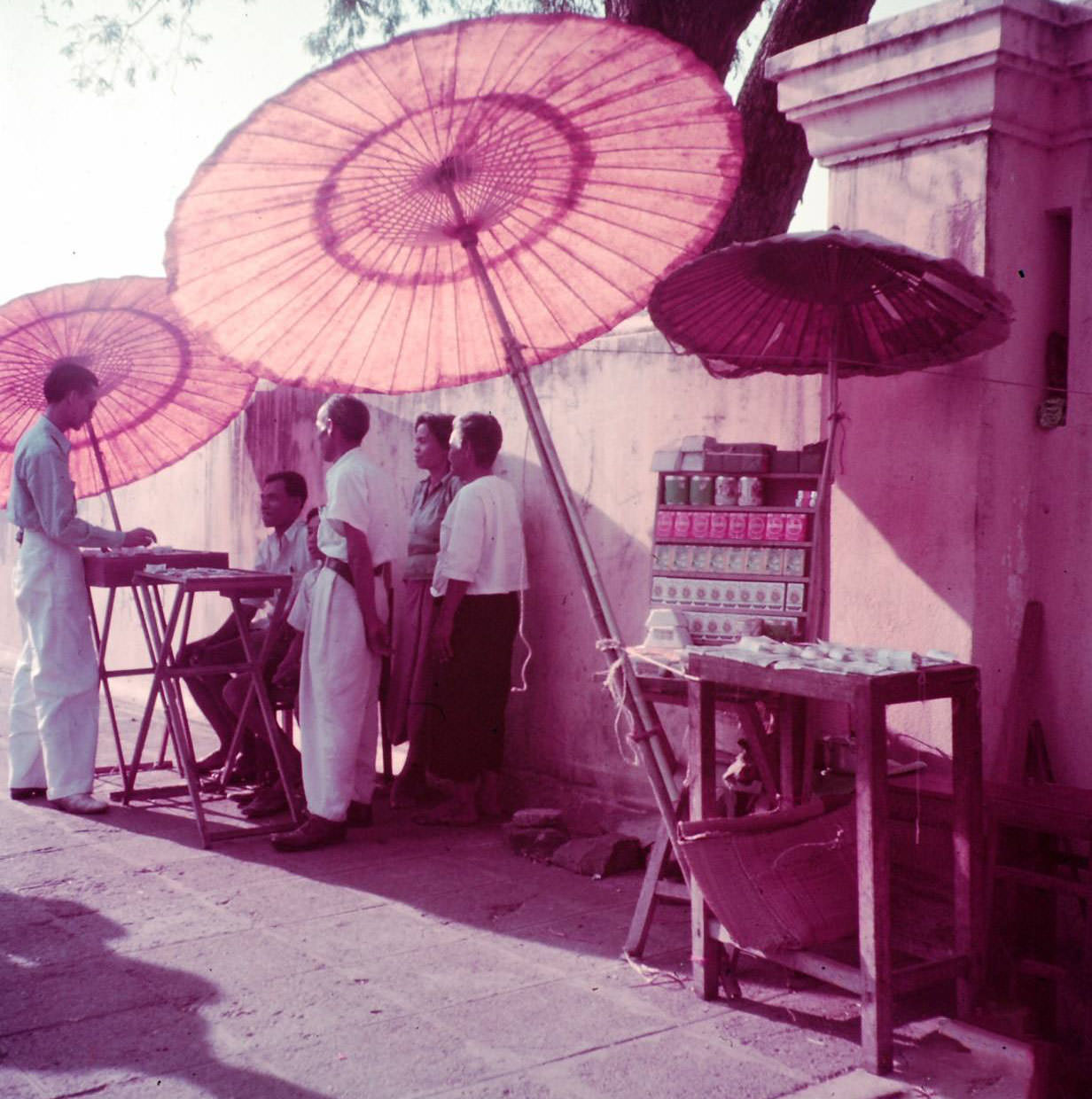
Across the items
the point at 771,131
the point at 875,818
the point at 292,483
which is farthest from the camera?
the point at 771,131

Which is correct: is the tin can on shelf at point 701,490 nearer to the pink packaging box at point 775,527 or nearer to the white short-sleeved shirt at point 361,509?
the pink packaging box at point 775,527

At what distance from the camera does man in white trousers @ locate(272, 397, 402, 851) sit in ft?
17.7

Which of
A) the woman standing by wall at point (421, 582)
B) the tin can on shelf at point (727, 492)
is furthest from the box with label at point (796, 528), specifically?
the woman standing by wall at point (421, 582)

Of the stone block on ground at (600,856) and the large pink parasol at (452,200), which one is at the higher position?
the large pink parasol at (452,200)

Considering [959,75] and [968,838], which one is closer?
[968,838]

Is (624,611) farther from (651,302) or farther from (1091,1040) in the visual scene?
(1091,1040)

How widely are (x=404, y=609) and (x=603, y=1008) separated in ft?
10.7

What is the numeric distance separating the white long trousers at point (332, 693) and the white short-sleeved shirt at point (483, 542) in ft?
1.65

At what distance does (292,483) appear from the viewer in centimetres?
674

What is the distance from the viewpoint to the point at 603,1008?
3.64 meters

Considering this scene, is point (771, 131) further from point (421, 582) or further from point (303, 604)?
point (303, 604)

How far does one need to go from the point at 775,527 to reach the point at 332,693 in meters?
2.07

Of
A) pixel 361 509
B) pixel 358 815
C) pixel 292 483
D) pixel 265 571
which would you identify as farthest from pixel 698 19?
pixel 358 815

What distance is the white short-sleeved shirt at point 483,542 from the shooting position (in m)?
5.71
